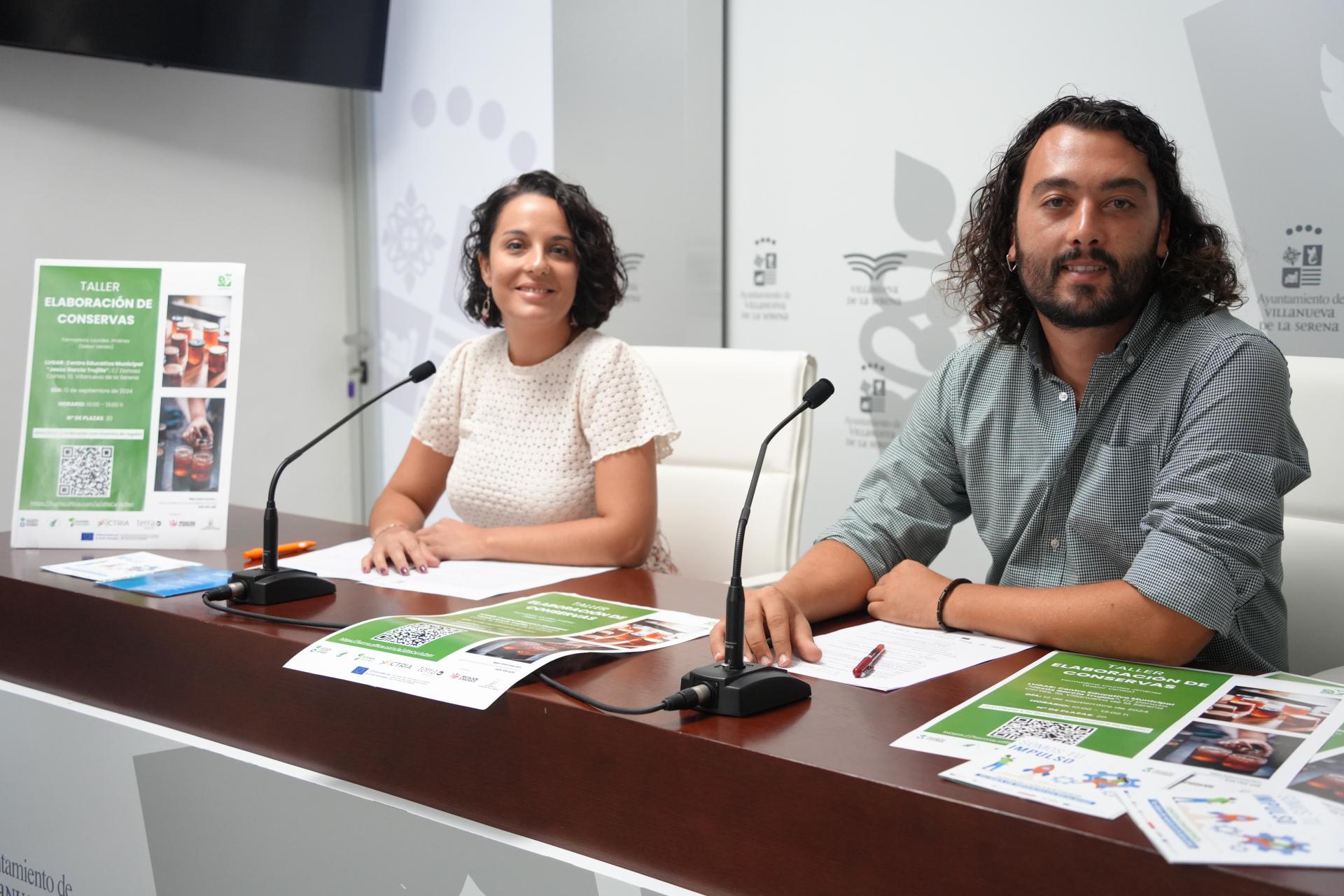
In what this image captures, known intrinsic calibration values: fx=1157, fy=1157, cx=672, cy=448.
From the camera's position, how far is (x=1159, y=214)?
5.38 feet

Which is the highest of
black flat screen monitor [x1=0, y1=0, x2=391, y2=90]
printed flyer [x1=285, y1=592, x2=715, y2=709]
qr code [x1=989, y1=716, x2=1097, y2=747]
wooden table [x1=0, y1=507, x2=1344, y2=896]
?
black flat screen monitor [x1=0, y1=0, x2=391, y2=90]

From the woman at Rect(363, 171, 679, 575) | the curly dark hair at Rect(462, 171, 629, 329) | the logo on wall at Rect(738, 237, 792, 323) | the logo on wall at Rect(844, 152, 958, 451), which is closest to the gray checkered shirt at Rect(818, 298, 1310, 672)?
the woman at Rect(363, 171, 679, 575)

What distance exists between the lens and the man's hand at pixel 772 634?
130 cm

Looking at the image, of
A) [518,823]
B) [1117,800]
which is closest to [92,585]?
[518,823]

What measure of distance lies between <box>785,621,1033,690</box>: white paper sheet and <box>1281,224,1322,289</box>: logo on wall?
160cm

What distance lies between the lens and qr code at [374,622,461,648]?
1309mm

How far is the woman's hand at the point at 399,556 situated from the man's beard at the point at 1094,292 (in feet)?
3.27

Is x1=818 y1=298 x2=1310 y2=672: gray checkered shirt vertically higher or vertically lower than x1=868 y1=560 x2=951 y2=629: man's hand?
higher

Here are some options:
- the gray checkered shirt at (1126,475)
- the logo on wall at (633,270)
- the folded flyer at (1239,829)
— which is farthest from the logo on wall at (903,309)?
the folded flyer at (1239,829)

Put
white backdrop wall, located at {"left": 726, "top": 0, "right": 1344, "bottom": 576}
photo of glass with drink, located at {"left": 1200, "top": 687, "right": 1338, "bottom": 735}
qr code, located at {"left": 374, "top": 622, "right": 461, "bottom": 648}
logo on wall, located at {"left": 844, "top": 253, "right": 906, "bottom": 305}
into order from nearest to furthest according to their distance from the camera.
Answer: photo of glass with drink, located at {"left": 1200, "top": 687, "right": 1338, "bottom": 735} < qr code, located at {"left": 374, "top": 622, "right": 461, "bottom": 648} < white backdrop wall, located at {"left": 726, "top": 0, "right": 1344, "bottom": 576} < logo on wall, located at {"left": 844, "top": 253, "right": 906, "bottom": 305}

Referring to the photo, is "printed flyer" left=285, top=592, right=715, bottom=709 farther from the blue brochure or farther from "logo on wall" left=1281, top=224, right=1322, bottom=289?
"logo on wall" left=1281, top=224, right=1322, bottom=289

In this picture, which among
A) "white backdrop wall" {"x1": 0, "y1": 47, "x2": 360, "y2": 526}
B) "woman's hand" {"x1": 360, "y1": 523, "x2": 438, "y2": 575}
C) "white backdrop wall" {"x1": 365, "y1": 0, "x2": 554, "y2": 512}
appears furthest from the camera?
"white backdrop wall" {"x1": 365, "y1": 0, "x2": 554, "y2": 512}

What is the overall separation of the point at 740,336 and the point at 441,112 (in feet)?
4.62

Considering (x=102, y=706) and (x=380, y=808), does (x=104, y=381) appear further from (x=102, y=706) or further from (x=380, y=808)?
(x=380, y=808)
